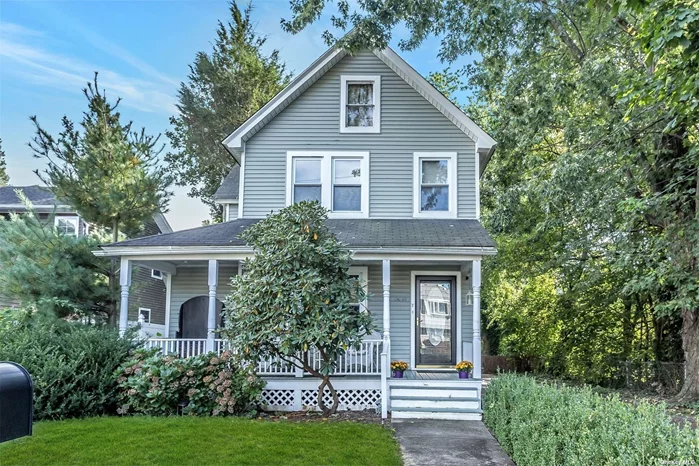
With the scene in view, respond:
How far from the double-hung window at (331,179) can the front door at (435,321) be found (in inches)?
101

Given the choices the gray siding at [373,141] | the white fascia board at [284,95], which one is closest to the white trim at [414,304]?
the gray siding at [373,141]

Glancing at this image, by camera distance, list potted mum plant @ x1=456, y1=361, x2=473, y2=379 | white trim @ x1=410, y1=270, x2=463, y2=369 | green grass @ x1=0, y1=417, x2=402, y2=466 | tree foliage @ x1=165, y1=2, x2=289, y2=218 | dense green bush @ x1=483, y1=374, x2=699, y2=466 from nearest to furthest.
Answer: dense green bush @ x1=483, y1=374, x2=699, y2=466 → green grass @ x1=0, y1=417, x2=402, y2=466 → potted mum plant @ x1=456, y1=361, x2=473, y2=379 → white trim @ x1=410, y1=270, x2=463, y2=369 → tree foliage @ x1=165, y1=2, x2=289, y2=218

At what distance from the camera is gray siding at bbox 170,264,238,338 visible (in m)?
12.1

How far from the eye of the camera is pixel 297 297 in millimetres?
8195

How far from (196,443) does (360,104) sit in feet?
28.7

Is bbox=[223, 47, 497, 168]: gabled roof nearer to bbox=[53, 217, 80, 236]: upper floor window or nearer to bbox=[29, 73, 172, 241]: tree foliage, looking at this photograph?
bbox=[29, 73, 172, 241]: tree foliage

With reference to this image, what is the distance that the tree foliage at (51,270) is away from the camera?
10961 mm

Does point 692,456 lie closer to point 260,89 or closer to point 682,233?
point 682,233

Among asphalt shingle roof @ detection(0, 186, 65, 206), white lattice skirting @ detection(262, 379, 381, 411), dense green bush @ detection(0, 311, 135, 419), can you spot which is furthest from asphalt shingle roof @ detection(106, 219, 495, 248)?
asphalt shingle roof @ detection(0, 186, 65, 206)

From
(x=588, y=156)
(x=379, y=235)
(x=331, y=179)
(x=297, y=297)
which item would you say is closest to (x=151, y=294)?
(x=331, y=179)

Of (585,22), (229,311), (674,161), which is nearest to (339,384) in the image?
(229,311)

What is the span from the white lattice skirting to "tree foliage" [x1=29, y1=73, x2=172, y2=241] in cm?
619

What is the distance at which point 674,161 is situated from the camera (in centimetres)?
1062

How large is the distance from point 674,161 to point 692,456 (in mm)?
9395
